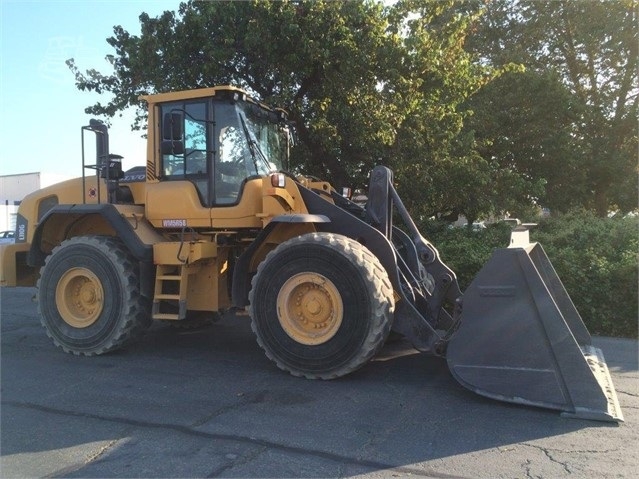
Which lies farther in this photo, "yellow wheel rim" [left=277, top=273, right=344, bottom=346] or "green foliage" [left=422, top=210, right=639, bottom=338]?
"green foliage" [left=422, top=210, right=639, bottom=338]

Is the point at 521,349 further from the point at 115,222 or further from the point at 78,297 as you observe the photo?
the point at 78,297

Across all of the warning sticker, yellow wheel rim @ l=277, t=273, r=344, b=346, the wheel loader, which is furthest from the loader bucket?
the warning sticker

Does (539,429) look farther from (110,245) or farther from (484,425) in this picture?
(110,245)

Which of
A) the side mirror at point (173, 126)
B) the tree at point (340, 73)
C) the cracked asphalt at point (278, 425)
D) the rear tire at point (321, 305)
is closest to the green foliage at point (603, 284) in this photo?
the cracked asphalt at point (278, 425)

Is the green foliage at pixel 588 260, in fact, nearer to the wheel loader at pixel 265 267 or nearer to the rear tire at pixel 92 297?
the wheel loader at pixel 265 267

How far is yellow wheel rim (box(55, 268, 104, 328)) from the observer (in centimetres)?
634

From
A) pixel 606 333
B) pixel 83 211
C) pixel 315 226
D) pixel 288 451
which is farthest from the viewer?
pixel 606 333

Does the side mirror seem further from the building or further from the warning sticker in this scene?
the building

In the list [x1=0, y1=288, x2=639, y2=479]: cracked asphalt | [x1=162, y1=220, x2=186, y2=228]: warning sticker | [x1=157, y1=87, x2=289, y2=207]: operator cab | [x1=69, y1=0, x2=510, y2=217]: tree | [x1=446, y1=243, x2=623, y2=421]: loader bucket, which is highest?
[x1=69, y1=0, x2=510, y2=217]: tree

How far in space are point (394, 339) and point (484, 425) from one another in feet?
8.21

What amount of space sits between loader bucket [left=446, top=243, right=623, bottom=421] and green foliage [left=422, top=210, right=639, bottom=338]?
3335 mm

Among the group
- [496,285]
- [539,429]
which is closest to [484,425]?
[539,429]

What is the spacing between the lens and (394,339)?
21.7ft

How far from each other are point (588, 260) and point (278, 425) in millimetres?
6154
